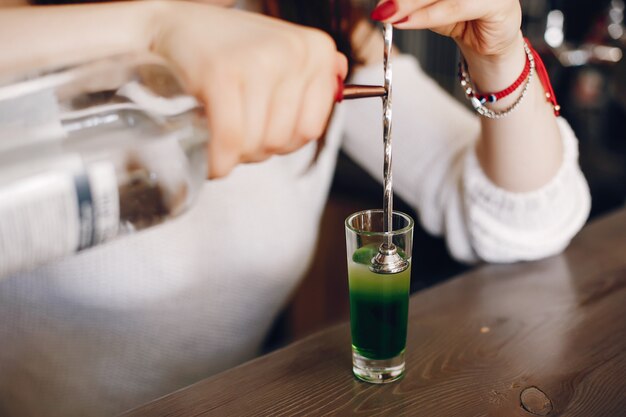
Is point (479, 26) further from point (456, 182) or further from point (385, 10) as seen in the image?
point (456, 182)

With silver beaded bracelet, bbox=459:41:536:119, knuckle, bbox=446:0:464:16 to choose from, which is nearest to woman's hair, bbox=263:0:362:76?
silver beaded bracelet, bbox=459:41:536:119

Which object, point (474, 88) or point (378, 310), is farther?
point (474, 88)

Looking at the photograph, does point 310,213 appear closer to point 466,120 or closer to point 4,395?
point 466,120

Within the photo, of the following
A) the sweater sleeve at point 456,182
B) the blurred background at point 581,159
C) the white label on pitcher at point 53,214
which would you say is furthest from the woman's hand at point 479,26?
the blurred background at point 581,159

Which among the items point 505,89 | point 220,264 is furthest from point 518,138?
point 220,264

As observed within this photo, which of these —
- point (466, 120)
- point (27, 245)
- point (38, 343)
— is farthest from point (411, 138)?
point (27, 245)

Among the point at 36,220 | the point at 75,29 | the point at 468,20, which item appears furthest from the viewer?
the point at 468,20

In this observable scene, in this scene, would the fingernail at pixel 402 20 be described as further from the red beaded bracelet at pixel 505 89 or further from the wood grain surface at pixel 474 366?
the wood grain surface at pixel 474 366
